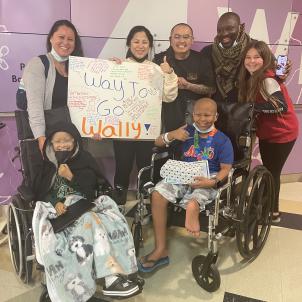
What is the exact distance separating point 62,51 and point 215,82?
1.00 metres

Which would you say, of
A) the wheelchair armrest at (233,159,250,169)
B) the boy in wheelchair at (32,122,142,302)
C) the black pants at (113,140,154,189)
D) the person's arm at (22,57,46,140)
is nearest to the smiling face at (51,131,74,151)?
the boy in wheelchair at (32,122,142,302)

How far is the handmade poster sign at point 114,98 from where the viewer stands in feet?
7.39

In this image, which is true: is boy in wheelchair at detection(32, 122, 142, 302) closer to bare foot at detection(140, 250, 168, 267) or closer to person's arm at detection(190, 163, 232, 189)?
bare foot at detection(140, 250, 168, 267)

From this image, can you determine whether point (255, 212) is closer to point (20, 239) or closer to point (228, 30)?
point (228, 30)

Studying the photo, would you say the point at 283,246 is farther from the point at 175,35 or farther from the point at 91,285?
the point at 175,35

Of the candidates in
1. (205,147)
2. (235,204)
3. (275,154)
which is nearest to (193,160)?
(205,147)

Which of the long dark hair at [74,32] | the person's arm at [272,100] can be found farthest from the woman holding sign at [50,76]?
the person's arm at [272,100]

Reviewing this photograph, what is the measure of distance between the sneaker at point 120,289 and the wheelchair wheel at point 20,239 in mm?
437

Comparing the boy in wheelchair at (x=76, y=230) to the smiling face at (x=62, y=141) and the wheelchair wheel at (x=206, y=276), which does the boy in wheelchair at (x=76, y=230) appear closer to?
the smiling face at (x=62, y=141)

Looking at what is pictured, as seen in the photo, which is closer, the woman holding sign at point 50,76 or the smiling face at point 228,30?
the woman holding sign at point 50,76

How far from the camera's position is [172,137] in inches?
84.6

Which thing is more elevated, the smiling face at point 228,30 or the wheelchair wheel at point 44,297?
the smiling face at point 228,30

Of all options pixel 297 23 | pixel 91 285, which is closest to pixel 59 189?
pixel 91 285

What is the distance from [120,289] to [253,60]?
152 centimetres
